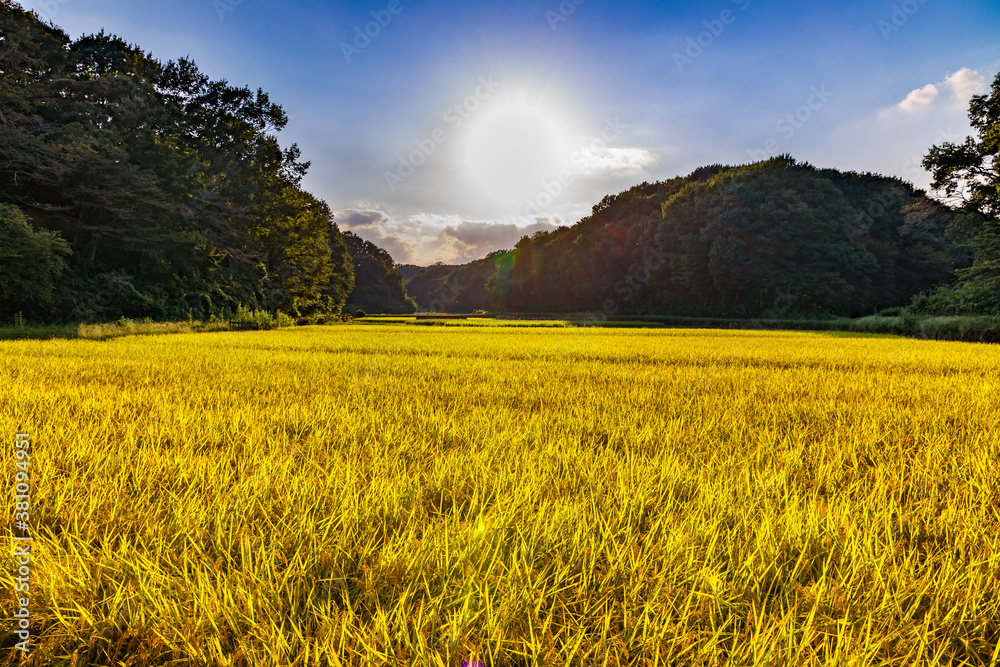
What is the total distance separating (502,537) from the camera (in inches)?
48.5

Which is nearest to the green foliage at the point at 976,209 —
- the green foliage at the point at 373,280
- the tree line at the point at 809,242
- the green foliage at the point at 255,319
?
the tree line at the point at 809,242

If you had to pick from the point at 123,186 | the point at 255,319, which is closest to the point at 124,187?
the point at 123,186

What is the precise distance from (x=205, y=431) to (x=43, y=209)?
2227 centimetres

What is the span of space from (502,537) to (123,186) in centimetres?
2366

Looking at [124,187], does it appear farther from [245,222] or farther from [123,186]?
[245,222]

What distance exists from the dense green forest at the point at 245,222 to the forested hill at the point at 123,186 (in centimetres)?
9

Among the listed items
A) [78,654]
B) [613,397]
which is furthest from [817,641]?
[613,397]

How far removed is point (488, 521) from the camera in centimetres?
135

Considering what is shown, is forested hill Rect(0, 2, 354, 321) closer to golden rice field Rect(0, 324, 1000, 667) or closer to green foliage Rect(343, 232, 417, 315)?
golden rice field Rect(0, 324, 1000, 667)

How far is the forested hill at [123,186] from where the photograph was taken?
557 inches

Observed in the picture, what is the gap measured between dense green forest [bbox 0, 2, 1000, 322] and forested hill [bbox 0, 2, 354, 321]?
0.09 meters

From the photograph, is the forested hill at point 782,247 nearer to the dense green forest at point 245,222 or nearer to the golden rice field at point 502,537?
the dense green forest at point 245,222

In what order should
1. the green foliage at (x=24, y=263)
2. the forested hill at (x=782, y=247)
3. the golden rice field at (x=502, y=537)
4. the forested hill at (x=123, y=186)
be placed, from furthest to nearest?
the forested hill at (x=782, y=247), the forested hill at (x=123, y=186), the green foliage at (x=24, y=263), the golden rice field at (x=502, y=537)

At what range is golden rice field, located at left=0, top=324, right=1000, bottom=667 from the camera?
88cm
